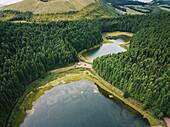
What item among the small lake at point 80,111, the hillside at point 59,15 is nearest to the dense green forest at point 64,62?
the small lake at point 80,111

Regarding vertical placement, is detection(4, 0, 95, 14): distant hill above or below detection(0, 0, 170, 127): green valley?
above

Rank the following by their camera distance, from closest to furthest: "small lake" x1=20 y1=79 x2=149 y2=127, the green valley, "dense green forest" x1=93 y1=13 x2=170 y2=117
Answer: "small lake" x1=20 y1=79 x2=149 y2=127
"dense green forest" x1=93 y1=13 x2=170 y2=117
the green valley

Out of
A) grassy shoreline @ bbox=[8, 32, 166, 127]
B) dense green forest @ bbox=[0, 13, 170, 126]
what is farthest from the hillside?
grassy shoreline @ bbox=[8, 32, 166, 127]

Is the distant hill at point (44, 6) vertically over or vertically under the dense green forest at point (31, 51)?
over

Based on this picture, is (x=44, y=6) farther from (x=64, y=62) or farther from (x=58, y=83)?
(x=58, y=83)

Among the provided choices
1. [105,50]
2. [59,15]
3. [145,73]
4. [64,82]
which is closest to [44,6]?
[59,15]

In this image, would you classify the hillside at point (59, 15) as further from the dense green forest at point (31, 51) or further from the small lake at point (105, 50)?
the small lake at point (105, 50)

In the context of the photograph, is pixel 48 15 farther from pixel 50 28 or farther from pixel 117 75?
pixel 117 75

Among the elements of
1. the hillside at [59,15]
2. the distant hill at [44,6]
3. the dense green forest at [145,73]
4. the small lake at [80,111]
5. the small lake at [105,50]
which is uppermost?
the distant hill at [44,6]

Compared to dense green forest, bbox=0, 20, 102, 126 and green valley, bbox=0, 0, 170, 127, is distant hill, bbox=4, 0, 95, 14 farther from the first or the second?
green valley, bbox=0, 0, 170, 127
